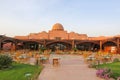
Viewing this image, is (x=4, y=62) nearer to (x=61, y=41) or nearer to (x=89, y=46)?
(x=61, y=41)

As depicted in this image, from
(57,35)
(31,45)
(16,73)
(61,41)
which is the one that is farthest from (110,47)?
(16,73)

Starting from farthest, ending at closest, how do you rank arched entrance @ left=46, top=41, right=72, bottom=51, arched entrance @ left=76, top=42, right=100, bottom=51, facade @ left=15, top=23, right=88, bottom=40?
1. facade @ left=15, top=23, right=88, bottom=40
2. arched entrance @ left=46, top=41, right=72, bottom=51
3. arched entrance @ left=76, top=42, right=100, bottom=51

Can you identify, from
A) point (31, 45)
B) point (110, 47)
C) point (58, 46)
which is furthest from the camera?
point (58, 46)

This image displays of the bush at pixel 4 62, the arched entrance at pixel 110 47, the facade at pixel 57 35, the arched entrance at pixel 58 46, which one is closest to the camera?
the bush at pixel 4 62

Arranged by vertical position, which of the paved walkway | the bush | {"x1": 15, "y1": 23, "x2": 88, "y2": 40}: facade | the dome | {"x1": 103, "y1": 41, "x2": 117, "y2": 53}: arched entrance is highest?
the dome

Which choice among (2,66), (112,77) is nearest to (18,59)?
(2,66)

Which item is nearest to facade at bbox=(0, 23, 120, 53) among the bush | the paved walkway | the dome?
the dome

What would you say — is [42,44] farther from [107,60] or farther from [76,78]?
[76,78]

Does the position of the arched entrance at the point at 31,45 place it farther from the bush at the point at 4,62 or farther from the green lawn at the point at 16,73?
the green lawn at the point at 16,73

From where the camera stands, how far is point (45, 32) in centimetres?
4638

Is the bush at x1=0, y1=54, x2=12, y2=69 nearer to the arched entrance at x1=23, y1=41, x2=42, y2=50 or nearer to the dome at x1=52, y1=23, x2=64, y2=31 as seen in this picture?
the arched entrance at x1=23, y1=41, x2=42, y2=50

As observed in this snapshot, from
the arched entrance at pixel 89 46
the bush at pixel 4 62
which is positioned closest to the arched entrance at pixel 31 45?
the arched entrance at pixel 89 46

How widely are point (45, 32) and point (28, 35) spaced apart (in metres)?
3.78

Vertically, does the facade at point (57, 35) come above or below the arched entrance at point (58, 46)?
above
